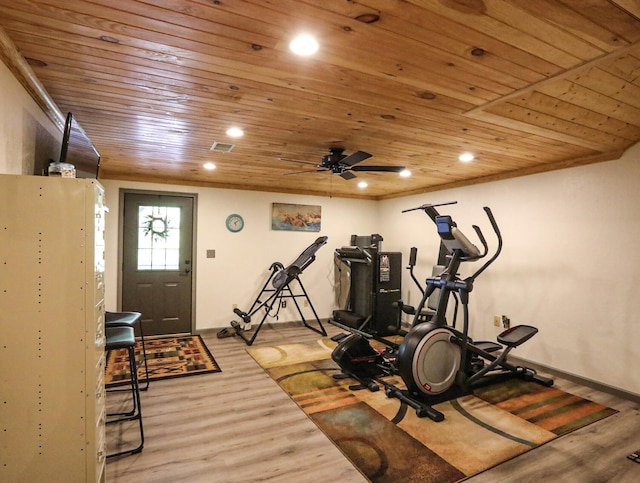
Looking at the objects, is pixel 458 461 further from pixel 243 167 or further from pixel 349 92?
pixel 243 167

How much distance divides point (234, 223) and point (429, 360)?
3728 mm

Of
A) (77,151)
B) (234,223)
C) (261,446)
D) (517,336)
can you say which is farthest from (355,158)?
(234,223)

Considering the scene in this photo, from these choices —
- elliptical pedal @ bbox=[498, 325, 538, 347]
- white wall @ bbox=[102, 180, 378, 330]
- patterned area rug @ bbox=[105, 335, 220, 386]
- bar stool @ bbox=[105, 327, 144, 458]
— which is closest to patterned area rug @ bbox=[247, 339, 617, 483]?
elliptical pedal @ bbox=[498, 325, 538, 347]

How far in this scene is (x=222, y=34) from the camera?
5.28 ft

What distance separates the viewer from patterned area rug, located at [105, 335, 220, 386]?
3.82 metres

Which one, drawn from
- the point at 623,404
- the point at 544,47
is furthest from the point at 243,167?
the point at 623,404

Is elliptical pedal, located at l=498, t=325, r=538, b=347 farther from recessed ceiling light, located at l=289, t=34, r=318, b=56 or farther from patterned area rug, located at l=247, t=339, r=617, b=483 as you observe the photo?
recessed ceiling light, located at l=289, t=34, r=318, b=56

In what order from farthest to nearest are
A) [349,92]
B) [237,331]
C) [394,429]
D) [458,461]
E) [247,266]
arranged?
[247,266] → [237,331] → [394,429] → [458,461] → [349,92]

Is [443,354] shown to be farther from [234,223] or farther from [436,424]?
[234,223]

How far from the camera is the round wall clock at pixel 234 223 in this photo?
5.76 metres

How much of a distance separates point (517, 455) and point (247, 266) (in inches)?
171

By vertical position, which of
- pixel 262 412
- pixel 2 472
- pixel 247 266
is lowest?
pixel 262 412

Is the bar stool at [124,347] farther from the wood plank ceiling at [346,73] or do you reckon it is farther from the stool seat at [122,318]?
the wood plank ceiling at [346,73]

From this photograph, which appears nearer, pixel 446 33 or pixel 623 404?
pixel 446 33
